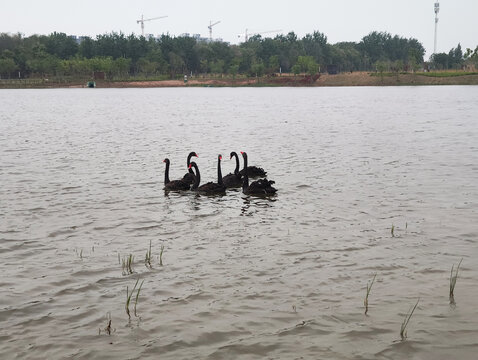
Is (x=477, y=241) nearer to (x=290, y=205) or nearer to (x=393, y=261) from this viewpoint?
(x=393, y=261)

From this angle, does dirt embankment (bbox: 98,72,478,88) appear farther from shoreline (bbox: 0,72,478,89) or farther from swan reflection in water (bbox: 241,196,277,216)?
swan reflection in water (bbox: 241,196,277,216)

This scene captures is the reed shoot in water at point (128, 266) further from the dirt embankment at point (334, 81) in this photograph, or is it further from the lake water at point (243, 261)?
the dirt embankment at point (334, 81)

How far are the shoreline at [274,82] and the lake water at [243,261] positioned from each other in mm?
120896

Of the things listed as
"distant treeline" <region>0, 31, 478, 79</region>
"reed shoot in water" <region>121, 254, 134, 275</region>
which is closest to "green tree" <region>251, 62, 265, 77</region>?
"distant treeline" <region>0, 31, 478, 79</region>

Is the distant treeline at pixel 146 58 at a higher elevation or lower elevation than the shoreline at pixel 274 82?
higher

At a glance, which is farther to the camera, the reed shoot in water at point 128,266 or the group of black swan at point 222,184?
the group of black swan at point 222,184

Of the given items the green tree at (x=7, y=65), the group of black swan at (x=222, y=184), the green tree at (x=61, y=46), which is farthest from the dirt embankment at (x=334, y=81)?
the group of black swan at (x=222, y=184)

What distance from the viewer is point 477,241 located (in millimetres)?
9602

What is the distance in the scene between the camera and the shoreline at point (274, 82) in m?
133

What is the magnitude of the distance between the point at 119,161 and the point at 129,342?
51.1 ft

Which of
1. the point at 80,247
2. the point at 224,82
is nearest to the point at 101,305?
the point at 80,247

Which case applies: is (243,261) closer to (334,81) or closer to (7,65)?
(334,81)

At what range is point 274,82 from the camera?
15362 centimetres

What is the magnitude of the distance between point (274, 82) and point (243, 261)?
487 ft
